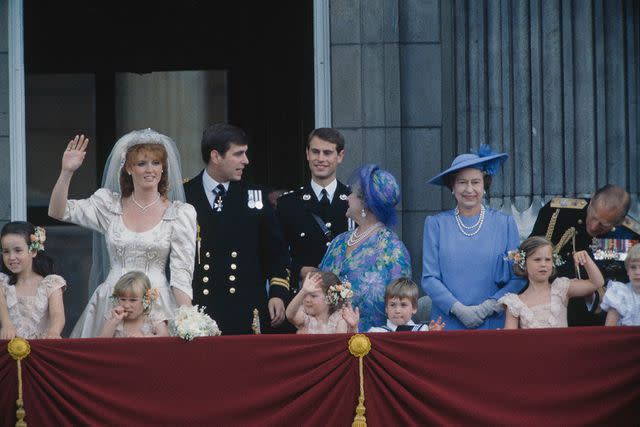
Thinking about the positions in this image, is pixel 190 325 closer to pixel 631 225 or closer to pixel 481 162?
pixel 481 162

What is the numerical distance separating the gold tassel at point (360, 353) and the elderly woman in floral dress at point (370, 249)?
3.80 ft

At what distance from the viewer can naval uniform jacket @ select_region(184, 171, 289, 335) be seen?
30.3 feet

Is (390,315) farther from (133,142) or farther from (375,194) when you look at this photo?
(133,142)

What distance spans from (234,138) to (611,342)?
2851 millimetres

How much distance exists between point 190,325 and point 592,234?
2965 mm

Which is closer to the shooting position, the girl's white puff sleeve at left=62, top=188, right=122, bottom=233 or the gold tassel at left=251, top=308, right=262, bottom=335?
the girl's white puff sleeve at left=62, top=188, right=122, bottom=233

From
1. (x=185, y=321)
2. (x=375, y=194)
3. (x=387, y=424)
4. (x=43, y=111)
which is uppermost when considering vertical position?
(x=43, y=111)

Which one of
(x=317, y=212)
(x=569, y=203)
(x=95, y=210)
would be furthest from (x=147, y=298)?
(x=569, y=203)

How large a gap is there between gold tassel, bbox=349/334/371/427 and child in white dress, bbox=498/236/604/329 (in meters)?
1.34

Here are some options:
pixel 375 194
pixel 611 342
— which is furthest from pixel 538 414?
pixel 375 194

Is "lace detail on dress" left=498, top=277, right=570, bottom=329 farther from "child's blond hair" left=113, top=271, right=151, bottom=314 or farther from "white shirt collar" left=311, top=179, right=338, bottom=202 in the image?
"child's blond hair" left=113, top=271, right=151, bottom=314

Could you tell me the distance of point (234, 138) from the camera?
9328 millimetres

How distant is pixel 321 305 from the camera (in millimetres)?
8938

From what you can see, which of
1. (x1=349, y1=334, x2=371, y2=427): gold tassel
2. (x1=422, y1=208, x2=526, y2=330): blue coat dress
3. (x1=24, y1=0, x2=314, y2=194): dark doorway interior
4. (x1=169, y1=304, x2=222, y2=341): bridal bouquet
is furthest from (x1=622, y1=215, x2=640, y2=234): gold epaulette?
(x1=24, y1=0, x2=314, y2=194): dark doorway interior
